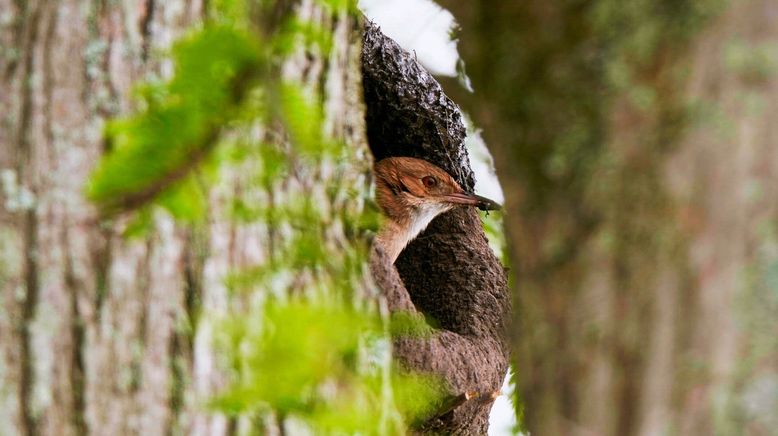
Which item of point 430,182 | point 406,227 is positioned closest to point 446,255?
point 406,227

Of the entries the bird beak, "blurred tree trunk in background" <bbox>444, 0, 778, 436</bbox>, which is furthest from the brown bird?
"blurred tree trunk in background" <bbox>444, 0, 778, 436</bbox>

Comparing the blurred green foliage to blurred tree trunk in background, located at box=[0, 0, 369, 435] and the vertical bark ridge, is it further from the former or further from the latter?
the vertical bark ridge

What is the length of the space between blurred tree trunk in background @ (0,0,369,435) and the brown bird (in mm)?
3067

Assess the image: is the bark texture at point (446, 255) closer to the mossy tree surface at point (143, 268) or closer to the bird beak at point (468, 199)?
the bird beak at point (468, 199)

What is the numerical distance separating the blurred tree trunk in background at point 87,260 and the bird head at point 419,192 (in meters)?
3.08

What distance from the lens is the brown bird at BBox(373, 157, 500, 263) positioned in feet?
16.7

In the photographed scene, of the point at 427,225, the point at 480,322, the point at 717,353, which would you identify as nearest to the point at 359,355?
the point at 717,353

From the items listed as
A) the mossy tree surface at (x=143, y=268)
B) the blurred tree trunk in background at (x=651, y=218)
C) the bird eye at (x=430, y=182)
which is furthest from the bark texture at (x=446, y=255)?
the blurred tree trunk in background at (x=651, y=218)

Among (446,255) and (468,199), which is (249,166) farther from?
(468,199)

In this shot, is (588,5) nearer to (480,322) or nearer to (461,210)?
(480,322)

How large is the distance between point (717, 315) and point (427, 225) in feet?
13.0

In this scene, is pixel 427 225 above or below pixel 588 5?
above

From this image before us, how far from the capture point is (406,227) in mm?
5074

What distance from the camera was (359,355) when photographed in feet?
5.87
